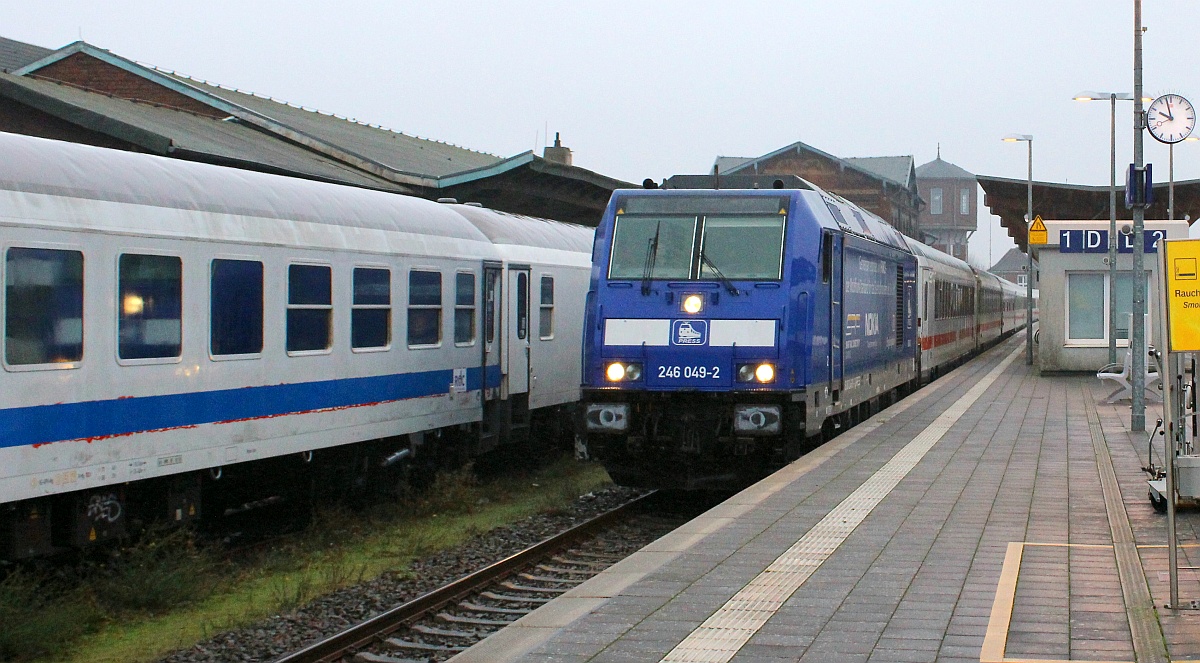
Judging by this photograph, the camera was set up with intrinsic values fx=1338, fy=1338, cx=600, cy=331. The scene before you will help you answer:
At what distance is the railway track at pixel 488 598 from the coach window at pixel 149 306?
8.69ft

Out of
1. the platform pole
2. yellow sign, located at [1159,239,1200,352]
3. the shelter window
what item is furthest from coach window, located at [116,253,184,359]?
the shelter window

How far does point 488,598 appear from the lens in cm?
959

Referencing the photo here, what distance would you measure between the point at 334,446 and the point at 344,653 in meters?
Result: 4.56

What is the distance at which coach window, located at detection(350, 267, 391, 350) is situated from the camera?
12.4 m

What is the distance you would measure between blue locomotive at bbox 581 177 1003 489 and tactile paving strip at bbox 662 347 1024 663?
3.61ft

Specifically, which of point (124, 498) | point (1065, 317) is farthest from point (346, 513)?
point (1065, 317)

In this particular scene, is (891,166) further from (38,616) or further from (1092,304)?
(38,616)

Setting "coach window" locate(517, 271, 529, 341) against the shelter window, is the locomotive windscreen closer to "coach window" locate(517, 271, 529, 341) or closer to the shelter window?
"coach window" locate(517, 271, 529, 341)

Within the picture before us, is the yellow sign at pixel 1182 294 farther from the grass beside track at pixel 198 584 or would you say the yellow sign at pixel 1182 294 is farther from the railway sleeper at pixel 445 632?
the grass beside track at pixel 198 584

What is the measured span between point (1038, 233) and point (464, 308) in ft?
65.1

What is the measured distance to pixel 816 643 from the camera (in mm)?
6445

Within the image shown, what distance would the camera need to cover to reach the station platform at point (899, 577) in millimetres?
6406

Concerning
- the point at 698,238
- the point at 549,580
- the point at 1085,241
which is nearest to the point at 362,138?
the point at 1085,241

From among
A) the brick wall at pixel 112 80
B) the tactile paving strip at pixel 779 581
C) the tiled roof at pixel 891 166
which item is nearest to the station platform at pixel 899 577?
the tactile paving strip at pixel 779 581
